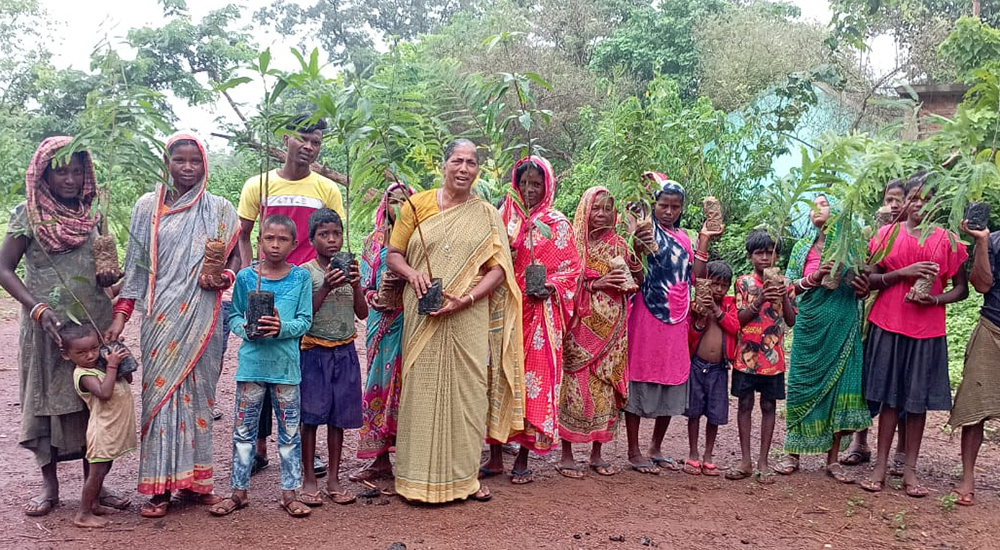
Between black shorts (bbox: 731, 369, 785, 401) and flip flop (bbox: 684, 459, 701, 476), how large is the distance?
1.82 ft

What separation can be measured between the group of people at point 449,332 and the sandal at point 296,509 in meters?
0.03

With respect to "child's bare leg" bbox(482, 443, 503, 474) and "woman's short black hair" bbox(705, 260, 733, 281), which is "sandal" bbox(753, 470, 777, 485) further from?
"child's bare leg" bbox(482, 443, 503, 474)

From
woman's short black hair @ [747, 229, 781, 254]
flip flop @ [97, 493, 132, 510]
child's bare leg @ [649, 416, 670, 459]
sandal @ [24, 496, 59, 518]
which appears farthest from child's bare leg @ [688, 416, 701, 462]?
sandal @ [24, 496, 59, 518]

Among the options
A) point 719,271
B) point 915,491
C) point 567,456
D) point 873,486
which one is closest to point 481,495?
point 567,456

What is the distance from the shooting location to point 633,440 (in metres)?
5.37

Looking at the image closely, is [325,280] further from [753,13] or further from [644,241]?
[753,13]

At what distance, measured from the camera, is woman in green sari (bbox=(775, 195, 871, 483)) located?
5.12 m

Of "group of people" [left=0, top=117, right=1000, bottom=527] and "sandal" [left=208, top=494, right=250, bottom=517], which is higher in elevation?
"group of people" [left=0, top=117, right=1000, bottom=527]

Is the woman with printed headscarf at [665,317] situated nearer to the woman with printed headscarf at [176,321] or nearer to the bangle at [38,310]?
the woman with printed headscarf at [176,321]

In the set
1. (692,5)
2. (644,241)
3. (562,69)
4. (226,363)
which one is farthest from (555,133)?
(644,241)

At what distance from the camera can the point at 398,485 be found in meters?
4.39

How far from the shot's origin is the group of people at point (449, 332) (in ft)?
13.6

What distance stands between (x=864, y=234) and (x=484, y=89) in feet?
8.60

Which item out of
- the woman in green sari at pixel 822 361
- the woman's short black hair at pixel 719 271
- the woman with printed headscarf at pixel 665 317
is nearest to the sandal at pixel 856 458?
the woman in green sari at pixel 822 361
